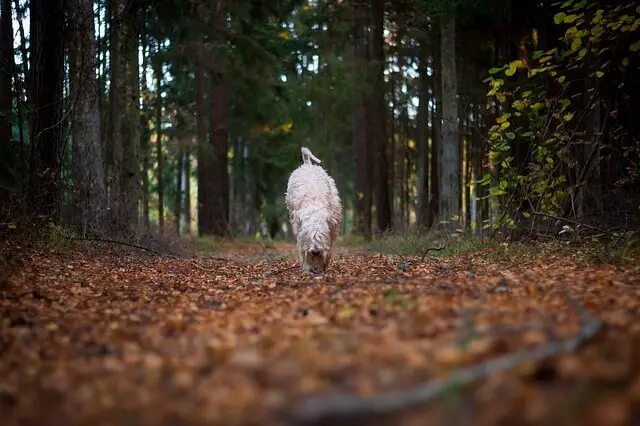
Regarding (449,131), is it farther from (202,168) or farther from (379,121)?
(202,168)

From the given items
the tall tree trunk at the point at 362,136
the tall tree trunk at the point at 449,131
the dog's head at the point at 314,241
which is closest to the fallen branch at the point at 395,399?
the dog's head at the point at 314,241

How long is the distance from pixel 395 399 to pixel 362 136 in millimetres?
19614

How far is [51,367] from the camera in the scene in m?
2.91

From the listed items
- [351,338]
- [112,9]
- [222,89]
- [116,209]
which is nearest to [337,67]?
[222,89]

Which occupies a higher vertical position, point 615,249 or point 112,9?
point 112,9

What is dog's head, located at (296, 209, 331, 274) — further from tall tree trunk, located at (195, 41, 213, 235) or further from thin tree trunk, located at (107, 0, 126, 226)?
tall tree trunk, located at (195, 41, 213, 235)

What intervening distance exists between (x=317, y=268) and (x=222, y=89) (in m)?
14.1

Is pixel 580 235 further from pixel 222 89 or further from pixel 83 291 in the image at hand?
pixel 222 89

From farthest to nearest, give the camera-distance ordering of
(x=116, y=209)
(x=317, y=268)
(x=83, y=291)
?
(x=116, y=209) < (x=317, y=268) < (x=83, y=291)

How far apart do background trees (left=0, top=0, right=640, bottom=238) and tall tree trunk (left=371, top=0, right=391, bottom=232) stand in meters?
0.06

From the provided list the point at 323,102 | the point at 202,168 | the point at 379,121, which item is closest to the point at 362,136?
the point at 323,102

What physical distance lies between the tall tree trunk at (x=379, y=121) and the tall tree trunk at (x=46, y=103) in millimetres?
9312

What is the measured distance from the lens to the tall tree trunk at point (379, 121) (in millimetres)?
16969

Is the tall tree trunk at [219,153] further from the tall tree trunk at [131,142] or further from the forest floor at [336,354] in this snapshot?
the forest floor at [336,354]
